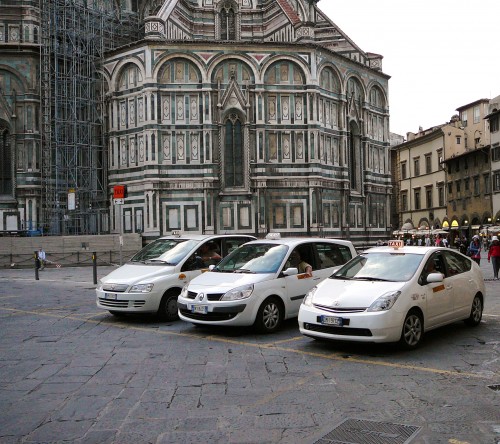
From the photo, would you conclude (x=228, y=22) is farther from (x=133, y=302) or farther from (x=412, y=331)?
(x=412, y=331)

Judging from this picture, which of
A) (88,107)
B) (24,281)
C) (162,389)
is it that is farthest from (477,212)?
(162,389)

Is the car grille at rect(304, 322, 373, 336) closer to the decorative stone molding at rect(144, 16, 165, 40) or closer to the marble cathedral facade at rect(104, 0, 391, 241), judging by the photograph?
the marble cathedral facade at rect(104, 0, 391, 241)

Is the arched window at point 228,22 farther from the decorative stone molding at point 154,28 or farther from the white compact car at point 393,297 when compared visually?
the white compact car at point 393,297

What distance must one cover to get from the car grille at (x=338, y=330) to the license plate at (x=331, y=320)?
0.07m

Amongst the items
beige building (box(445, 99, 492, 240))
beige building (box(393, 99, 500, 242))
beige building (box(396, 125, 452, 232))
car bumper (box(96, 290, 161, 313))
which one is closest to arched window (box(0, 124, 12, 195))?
car bumper (box(96, 290, 161, 313))

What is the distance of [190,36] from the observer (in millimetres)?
39812

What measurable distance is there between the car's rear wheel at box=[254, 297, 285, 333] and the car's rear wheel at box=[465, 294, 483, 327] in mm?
3215

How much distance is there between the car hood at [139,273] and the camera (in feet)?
38.8

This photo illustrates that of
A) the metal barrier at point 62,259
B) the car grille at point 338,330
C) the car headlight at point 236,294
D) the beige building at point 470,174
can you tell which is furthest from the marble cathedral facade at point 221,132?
the car grille at point 338,330

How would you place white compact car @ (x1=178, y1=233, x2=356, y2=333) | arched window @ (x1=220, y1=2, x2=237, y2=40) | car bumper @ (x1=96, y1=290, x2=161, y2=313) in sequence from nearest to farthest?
white compact car @ (x1=178, y1=233, x2=356, y2=333)
car bumper @ (x1=96, y1=290, x2=161, y2=313)
arched window @ (x1=220, y1=2, x2=237, y2=40)

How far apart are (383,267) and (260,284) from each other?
Result: 2.04 meters

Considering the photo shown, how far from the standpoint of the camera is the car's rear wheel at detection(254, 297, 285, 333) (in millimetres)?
10266

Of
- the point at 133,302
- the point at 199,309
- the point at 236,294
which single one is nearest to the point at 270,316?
the point at 236,294

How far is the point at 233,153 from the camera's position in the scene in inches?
1476
